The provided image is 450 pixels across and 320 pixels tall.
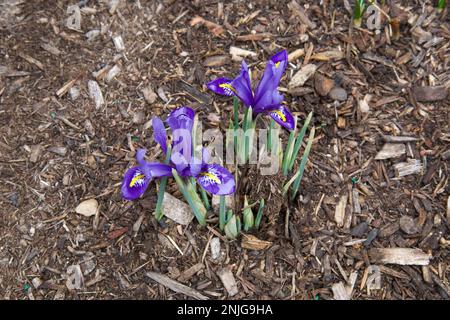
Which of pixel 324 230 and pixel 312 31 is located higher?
pixel 312 31

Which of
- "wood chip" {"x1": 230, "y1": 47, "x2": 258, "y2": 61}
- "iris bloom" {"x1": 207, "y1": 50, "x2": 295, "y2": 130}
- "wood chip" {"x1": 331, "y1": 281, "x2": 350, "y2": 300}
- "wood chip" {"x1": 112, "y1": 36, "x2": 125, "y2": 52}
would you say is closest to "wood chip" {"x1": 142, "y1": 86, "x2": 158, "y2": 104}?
"wood chip" {"x1": 112, "y1": 36, "x2": 125, "y2": 52}

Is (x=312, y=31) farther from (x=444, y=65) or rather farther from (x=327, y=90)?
(x=444, y=65)

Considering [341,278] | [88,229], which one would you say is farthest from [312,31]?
[88,229]

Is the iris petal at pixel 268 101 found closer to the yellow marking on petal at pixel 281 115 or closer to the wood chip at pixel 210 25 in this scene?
the yellow marking on petal at pixel 281 115

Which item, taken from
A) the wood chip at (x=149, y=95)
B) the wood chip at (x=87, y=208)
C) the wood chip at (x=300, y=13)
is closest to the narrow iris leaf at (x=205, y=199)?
the wood chip at (x=87, y=208)

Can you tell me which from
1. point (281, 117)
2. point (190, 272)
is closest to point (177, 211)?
point (190, 272)

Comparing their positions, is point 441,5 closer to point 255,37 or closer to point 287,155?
point 255,37
